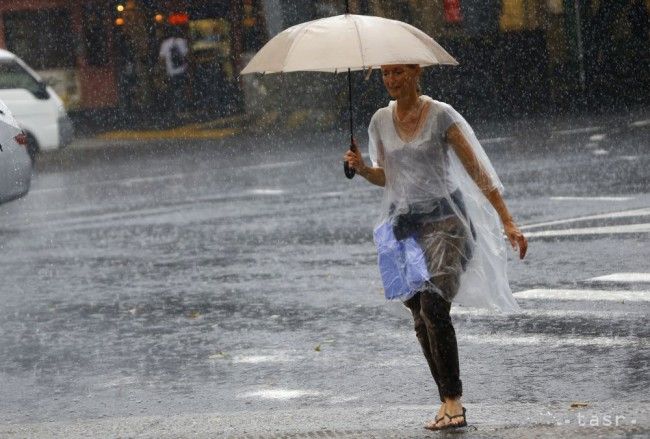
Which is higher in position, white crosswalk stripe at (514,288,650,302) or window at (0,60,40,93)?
window at (0,60,40,93)

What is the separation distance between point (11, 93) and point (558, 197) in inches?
509

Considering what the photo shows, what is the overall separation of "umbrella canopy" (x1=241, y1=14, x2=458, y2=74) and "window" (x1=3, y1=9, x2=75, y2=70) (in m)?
32.4

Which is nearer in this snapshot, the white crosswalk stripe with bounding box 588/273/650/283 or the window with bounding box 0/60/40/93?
the white crosswalk stripe with bounding box 588/273/650/283

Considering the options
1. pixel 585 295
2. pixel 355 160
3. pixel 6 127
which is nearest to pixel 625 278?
pixel 585 295

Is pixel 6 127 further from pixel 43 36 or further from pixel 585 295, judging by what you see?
pixel 43 36

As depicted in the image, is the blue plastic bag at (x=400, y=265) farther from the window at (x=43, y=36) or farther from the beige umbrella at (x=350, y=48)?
the window at (x=43, y=36)

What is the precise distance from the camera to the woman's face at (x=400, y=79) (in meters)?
6.71

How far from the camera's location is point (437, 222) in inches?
265

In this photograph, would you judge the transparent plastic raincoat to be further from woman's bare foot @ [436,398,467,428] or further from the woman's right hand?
woman's bare foot @ [436,398,467,428]

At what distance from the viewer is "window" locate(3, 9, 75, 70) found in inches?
1518

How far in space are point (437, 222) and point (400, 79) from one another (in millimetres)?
636

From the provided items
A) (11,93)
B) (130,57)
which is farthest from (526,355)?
(130,57)

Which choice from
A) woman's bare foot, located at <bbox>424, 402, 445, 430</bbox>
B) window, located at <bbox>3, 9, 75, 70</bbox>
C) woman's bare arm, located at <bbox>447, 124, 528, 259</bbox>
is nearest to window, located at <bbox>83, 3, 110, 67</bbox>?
window, located at <bbox>3, 9, 75, 70</bbox>

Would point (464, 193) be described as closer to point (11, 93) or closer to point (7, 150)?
point (7, 150)
